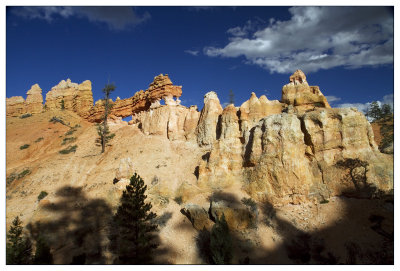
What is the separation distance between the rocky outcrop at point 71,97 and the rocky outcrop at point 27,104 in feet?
7.65

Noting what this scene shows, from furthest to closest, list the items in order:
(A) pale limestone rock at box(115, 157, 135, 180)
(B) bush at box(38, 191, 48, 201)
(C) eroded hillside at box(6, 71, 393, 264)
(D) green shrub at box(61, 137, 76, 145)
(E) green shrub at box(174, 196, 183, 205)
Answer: (D) green shrub at box(61, 137, 76, 145) → (A) pale limestone rock at box(115, 157, 135, 180) → (B) bush at box(38, 191, 48, 201) → (E) green shrub at box(174, 196, 183, 205) → (C) eroded hillside at box(6, 71, 393, 264)

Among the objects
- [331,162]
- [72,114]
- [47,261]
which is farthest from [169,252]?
[72,114]

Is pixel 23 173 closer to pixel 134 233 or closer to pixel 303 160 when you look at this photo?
pixel 134 233

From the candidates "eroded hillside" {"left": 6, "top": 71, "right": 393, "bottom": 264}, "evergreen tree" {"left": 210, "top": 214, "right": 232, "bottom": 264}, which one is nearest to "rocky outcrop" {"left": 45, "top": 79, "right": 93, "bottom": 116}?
"eroded hillside" {"left": 6, "top": 71, "right": 393, "bottom": 264}

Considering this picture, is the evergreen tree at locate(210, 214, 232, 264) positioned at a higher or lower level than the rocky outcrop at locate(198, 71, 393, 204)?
lower

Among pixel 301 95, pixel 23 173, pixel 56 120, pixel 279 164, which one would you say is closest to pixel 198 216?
pixel 279 164

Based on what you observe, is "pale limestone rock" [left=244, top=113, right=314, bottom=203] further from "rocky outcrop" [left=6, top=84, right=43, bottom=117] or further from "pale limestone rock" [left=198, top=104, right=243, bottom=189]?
"rocky outcrop" [left=6, top=84, right=43, bottom=117]

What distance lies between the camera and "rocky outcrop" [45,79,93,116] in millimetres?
66000

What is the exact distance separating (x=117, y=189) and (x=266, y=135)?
18787mm

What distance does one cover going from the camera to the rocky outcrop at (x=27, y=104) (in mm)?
68750

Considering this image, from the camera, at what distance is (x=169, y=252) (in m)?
21.4

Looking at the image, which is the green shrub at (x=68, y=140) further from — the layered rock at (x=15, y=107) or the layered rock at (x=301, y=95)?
the layered rock at (x=301, y=95)

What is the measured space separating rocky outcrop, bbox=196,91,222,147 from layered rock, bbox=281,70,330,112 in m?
10.4

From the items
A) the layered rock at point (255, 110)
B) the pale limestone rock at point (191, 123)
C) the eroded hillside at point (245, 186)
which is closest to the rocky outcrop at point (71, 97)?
the eroded hillside at point (245, 186)
